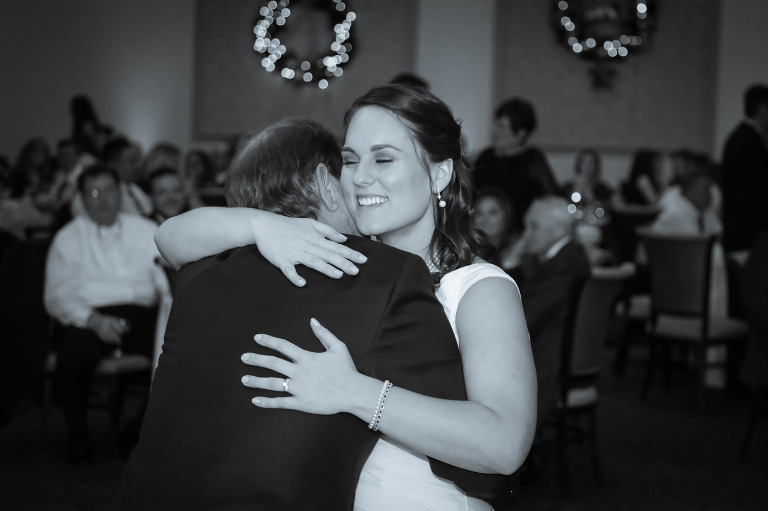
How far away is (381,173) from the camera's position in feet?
5.44

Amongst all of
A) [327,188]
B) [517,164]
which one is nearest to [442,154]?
[327,188]

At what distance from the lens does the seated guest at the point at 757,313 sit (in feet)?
14.1

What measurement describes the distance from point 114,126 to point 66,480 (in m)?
6.87

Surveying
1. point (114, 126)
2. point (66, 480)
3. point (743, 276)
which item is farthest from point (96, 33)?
point (743, 276)

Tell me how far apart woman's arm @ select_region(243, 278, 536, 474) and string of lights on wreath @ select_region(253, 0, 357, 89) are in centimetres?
891

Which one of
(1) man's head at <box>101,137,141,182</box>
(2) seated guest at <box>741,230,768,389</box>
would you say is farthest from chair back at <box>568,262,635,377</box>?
(1) man's head at <box>101,137,141,182</box>

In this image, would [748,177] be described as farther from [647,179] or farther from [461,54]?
[461,54]

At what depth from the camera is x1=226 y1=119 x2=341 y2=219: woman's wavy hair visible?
161 centimetres

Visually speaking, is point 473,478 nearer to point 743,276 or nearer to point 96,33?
point 743,276

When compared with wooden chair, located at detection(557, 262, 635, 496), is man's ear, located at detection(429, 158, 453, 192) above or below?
above

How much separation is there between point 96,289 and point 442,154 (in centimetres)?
334

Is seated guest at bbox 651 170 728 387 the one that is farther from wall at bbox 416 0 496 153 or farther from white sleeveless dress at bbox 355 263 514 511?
white sleeveless dress at bbox 355 263 514 511

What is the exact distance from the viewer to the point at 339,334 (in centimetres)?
134

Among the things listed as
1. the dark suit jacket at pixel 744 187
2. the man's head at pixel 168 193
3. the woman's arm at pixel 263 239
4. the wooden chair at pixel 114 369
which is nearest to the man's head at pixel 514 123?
Result: the dark suit jacket at pixel 744 187
